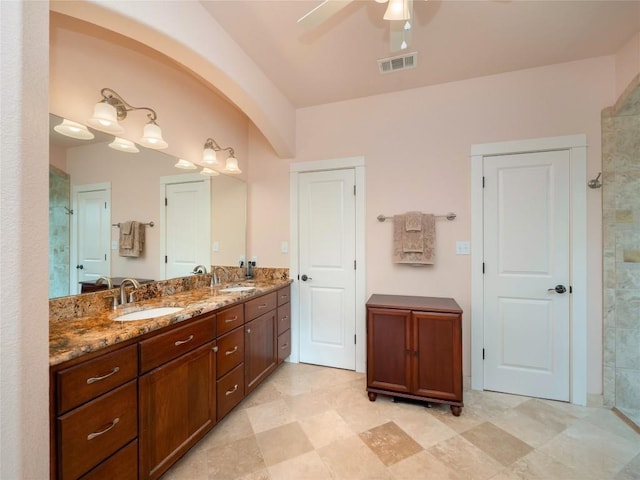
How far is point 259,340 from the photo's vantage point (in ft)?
7.79

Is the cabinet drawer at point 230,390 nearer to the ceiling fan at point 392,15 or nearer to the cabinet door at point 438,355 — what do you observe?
the cabinet door at point 438,355

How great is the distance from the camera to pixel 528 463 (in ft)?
5.33

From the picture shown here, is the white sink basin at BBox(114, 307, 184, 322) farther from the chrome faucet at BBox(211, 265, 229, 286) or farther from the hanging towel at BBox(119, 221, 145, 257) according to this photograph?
the chrome faucet at BBox(211, 265, 229, 286)

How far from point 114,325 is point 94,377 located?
30 cm

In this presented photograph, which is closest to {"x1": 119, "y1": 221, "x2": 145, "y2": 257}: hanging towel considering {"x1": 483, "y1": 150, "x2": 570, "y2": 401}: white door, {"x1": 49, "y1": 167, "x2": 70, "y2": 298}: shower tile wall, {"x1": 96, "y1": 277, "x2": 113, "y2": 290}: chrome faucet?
{"x1": 96, "y1": 277, "x2": 113, "y2": 290}: chrome faucet

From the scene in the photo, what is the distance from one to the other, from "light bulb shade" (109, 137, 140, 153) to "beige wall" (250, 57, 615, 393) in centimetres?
145

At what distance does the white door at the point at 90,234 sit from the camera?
162cm

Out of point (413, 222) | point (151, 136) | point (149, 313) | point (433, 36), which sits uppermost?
point (433, 36)

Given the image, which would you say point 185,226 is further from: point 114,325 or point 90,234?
point 114,325

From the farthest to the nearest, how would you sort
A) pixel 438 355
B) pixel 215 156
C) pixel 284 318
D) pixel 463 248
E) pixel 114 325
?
pixel 284 318, pixel 215 156, pixel 463 248, pixel 438 355, pixel 114 325

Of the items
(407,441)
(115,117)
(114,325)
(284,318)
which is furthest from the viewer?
(284,318)

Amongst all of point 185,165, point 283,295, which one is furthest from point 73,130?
point 283,295

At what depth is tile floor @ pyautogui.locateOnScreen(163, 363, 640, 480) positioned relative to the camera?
1.57m

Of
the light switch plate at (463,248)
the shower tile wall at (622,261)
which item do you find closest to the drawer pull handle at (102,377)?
the light switch plate at (463,248)
